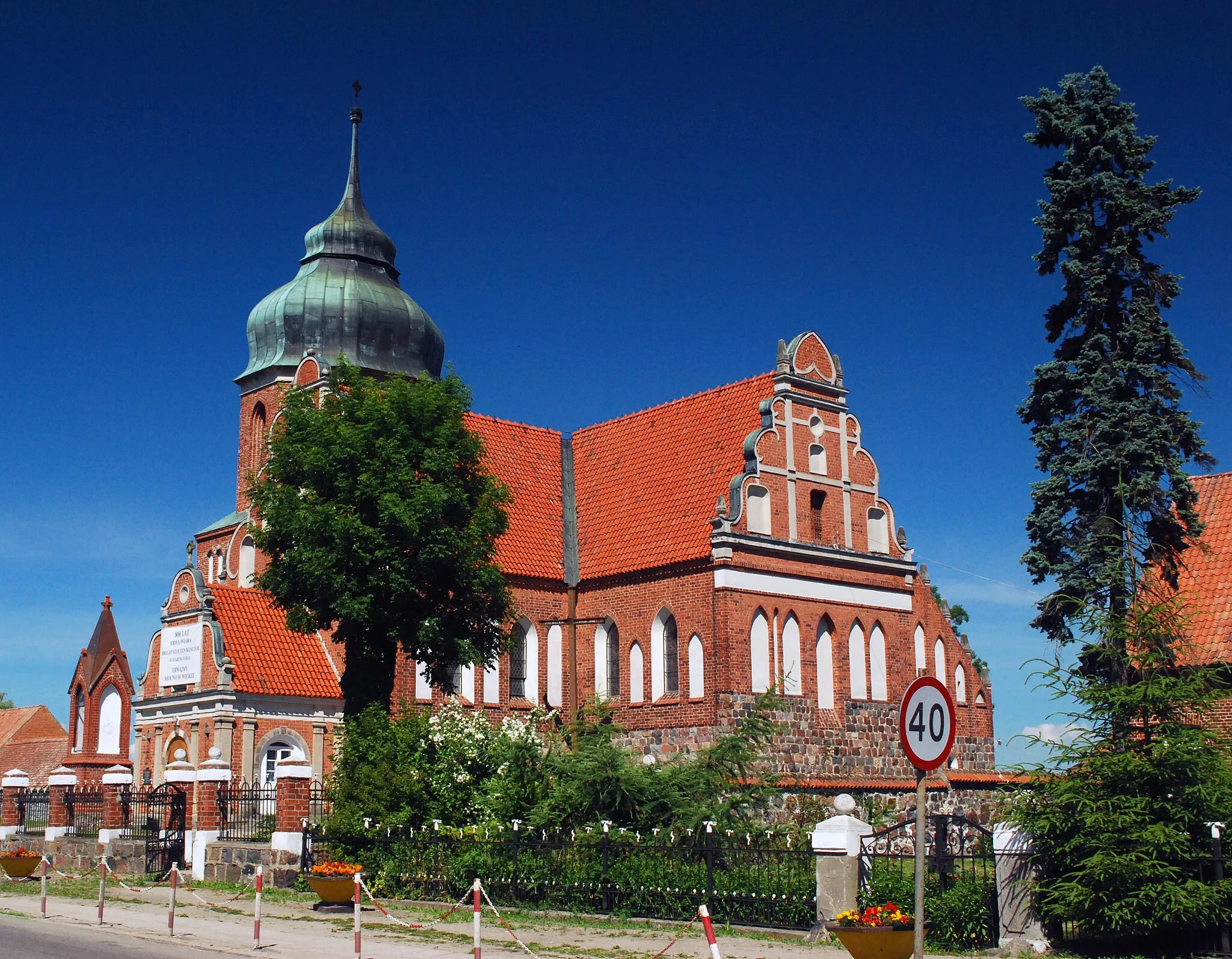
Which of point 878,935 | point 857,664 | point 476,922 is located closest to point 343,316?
point 857,664

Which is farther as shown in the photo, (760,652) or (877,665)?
(877,665)

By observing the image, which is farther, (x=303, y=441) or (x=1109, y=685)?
(x=303, y=441)

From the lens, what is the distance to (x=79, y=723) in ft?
147

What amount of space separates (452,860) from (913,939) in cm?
996

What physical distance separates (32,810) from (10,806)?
56 centimetres

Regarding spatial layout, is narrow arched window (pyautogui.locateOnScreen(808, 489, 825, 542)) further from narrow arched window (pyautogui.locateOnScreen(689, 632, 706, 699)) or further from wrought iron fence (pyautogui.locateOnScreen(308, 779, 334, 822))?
wrought iron fence (pyautogui.locateOnScreen(308, 779, 334, 822))

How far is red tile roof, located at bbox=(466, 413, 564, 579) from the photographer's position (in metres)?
37.2

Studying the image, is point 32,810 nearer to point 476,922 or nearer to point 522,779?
point 522,779

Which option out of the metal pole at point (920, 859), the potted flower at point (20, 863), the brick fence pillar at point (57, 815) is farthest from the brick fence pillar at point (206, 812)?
the metal pole at point (920, 859)

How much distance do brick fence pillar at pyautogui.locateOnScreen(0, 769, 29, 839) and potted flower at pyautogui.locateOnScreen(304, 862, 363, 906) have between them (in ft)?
49.5

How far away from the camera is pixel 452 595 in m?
29.6

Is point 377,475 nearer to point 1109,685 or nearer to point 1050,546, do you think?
point 1050,546

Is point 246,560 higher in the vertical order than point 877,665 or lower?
higher

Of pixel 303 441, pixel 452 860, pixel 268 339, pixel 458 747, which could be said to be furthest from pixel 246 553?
pixel 452 860
